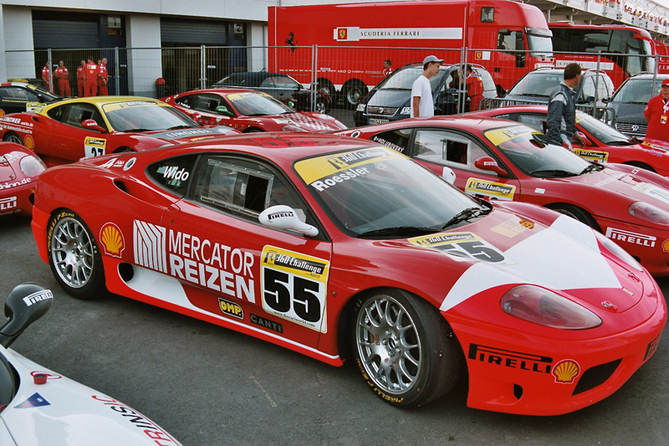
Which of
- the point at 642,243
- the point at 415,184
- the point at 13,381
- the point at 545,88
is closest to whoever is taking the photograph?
the point at 13,381

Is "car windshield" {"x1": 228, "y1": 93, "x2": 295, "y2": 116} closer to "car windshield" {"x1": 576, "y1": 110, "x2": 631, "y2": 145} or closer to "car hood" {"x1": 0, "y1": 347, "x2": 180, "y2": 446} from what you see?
"car windshield" {"x1": 576, "y1": 110, "x2": 631, "y2": 145}

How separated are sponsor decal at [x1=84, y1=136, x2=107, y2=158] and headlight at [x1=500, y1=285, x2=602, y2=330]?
21.1 ft

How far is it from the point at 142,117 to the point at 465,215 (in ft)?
19.2

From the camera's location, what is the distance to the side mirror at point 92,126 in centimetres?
820

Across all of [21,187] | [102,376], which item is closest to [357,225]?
[102,376]

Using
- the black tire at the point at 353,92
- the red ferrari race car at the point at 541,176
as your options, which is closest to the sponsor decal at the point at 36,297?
the red ferrari race car at the point at 541,176

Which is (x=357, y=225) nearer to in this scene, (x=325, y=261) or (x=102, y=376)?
(x=325, y=261)

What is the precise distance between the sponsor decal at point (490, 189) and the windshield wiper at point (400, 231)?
2.27 metres

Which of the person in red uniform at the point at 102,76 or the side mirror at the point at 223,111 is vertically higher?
the person in red uniform at the point at 102,76

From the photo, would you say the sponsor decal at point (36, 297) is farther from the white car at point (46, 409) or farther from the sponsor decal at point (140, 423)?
the sponsor decal at point (140, 423)

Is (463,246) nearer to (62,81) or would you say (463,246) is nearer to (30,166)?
(30,166)

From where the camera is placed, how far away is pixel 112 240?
436 centimetres

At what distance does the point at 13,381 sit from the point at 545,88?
444 inches

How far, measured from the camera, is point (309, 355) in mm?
3547
